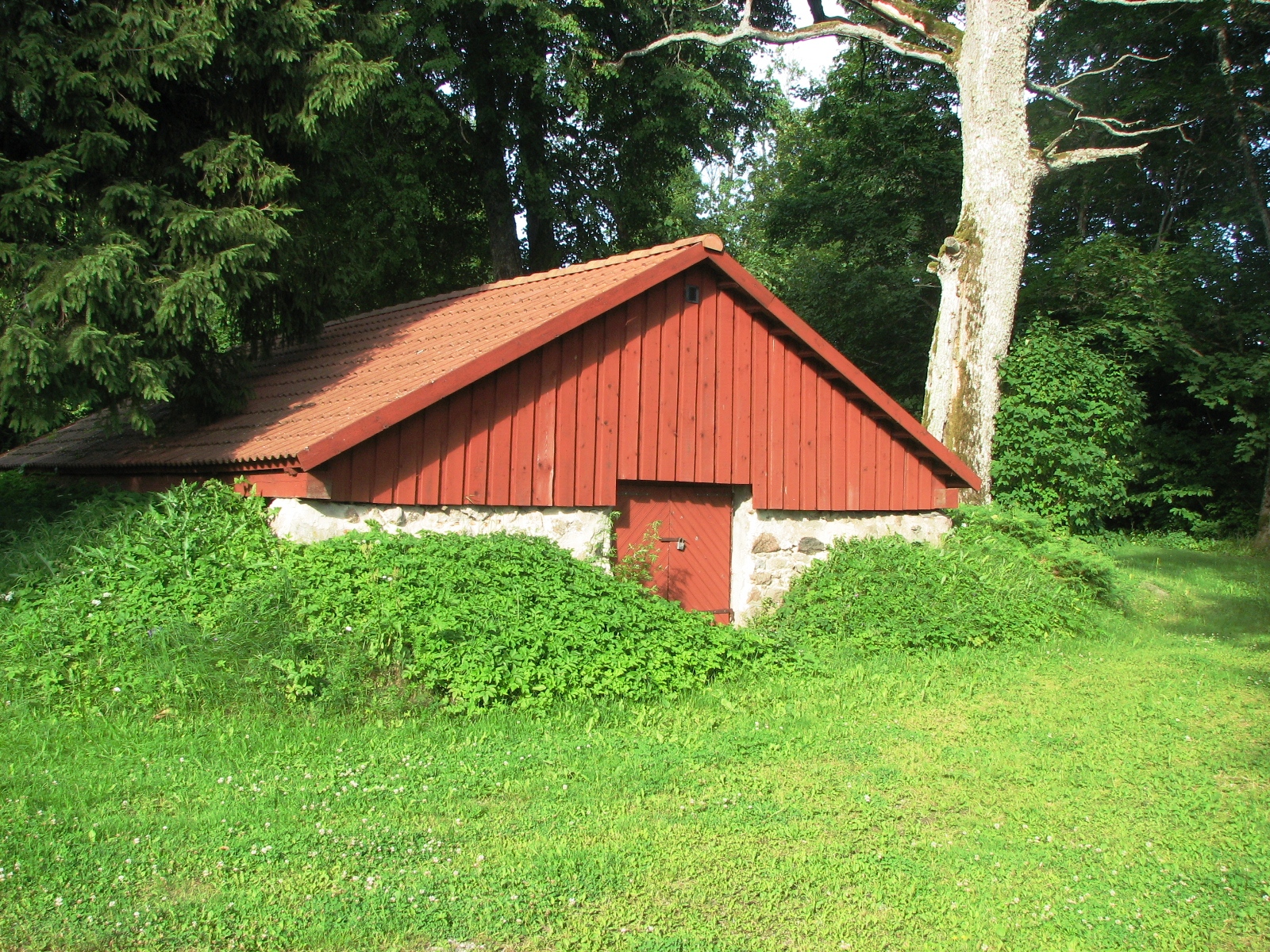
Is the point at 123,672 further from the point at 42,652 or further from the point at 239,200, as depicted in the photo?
the point at 239,200

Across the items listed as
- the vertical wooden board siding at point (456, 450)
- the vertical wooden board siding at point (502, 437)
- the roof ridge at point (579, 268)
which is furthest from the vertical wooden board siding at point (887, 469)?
the vertical wooden board siding at point (456, 450)

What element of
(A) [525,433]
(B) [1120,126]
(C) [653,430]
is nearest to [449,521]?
(A) [525,433]

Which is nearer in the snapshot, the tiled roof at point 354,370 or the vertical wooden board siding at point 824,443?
the tiled roof at point 354,370

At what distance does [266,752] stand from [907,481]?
341 inches

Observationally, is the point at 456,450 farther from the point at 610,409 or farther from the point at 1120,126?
the point at 1120,126

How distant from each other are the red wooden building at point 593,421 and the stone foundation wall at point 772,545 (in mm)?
120

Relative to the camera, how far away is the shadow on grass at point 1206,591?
12.4 metres

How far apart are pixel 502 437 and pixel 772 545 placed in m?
3.68

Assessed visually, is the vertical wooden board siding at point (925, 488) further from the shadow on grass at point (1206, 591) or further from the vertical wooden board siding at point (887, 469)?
the shadow on grass at point (1206, 591)

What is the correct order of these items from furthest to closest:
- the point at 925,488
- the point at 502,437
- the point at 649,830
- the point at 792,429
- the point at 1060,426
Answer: the point at 1060,426 < the point at 925,488 < the point at 792,429 < the point at 502,437 < the point at 649,830

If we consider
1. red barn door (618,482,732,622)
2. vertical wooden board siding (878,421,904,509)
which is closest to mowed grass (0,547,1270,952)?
red barn door (618,482,732,622)

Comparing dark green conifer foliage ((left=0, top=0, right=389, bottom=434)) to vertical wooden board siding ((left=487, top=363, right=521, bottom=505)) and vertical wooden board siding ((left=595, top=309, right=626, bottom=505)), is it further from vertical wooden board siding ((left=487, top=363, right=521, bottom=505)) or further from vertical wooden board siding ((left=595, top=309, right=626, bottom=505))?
vertical wooden board siding ((left=595, top=309, right=626, bottom=505))

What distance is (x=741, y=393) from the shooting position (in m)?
11.1

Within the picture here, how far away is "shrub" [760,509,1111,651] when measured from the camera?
1055 cm
